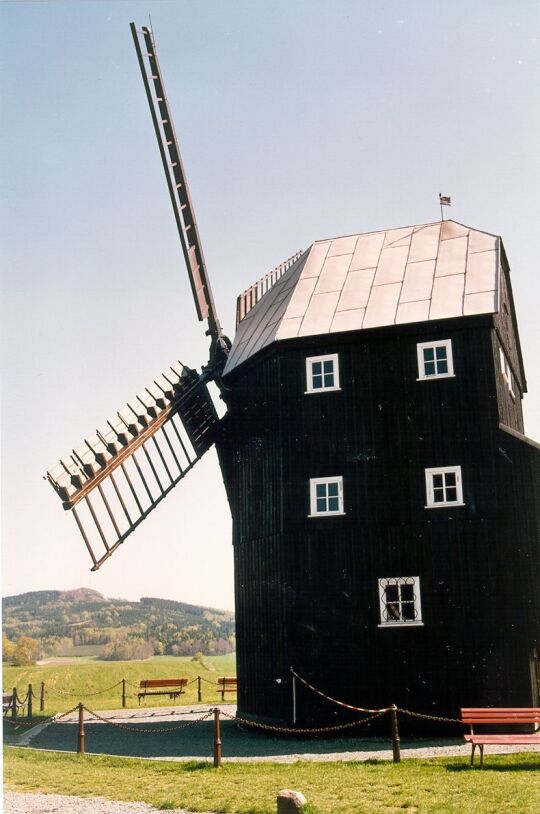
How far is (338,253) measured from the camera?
2488cm

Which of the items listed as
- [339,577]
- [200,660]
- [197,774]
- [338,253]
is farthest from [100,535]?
[200,660]

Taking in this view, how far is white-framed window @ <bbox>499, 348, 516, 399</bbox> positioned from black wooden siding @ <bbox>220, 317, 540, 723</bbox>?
186 cm

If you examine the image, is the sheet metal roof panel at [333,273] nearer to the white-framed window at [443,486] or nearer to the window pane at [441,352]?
the window pane at [441,352]

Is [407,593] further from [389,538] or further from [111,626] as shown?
[111,626]

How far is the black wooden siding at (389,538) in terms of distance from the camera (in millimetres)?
18328

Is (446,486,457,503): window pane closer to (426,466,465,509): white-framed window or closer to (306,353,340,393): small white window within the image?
(426,466,465,509): white-framed window

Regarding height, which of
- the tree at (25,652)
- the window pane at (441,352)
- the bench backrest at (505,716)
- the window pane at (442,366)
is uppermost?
the window pane at (441,352)

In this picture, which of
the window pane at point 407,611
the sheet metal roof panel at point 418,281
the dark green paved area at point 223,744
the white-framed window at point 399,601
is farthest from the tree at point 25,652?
the sheet metal roof panel at point 418,281

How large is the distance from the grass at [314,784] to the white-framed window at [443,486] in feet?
20.0

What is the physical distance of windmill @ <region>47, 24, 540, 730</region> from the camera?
60.5 ft

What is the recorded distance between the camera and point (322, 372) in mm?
20984

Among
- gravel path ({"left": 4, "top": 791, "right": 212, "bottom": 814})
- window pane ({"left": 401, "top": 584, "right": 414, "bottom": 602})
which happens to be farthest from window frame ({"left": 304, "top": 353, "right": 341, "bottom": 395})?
gravel path ({"left": 4, "top": 791, "right": 212, "bottom": 814})

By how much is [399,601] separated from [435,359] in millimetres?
5892

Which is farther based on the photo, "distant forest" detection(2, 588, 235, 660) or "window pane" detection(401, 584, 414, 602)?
"distant forest" detection(2, 588, 235, 660)
